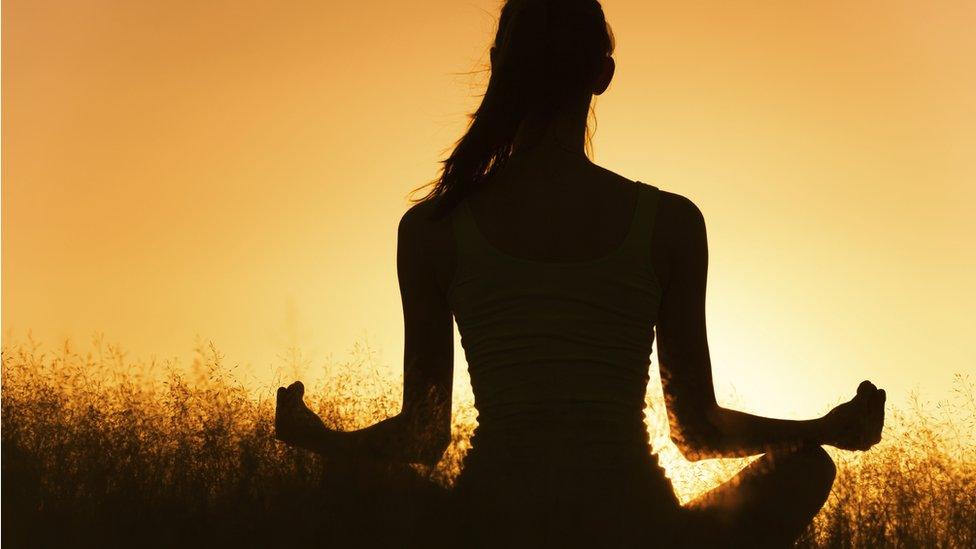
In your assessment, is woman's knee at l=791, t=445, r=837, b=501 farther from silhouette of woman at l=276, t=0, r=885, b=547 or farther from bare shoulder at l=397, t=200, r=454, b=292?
bare shoulder at l=397, t=200, r=454, b=292

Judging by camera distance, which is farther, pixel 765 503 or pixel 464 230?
pixel 464 230

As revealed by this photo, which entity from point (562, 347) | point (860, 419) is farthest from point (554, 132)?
point (860, 419)

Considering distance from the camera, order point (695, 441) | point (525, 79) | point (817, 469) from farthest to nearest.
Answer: point (695, 441) → point (525, 79) → point (817, 469)

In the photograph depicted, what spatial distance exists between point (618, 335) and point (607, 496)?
40 cm

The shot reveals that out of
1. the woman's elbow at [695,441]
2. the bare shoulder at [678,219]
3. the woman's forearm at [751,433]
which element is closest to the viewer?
the woman's forearm at [751,433]

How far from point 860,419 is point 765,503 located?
1.06 feet

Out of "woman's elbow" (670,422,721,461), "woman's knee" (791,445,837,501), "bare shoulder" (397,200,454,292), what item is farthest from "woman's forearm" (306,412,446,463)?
"woman's knee" (791,445,837,501)

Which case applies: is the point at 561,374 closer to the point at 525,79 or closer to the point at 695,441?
the point at 695,441

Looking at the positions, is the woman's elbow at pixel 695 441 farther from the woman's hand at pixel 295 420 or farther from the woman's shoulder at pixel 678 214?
the woman's hand at pixel 295 420

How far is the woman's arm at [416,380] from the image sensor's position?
2.89m

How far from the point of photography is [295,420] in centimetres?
277

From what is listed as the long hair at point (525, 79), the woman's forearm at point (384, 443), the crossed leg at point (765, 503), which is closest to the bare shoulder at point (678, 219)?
the long hair at point (525, 79)

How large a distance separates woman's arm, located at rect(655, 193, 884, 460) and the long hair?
0.43 m

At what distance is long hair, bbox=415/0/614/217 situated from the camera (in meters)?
2.85
